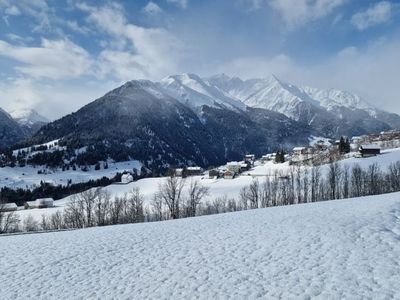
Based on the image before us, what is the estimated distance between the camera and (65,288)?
67.6 feet

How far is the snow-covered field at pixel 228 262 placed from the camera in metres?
17.6

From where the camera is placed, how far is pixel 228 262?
2189 cm

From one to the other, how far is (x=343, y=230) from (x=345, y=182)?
93634 millimetres

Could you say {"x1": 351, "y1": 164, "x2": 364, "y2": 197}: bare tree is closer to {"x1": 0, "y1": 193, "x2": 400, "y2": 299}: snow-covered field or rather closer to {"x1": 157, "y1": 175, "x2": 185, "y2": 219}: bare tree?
{"x1": 157, "y1": 175, "x2": 185, "y2": 219}: bare tree

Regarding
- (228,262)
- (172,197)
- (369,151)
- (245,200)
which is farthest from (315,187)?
(228,262)

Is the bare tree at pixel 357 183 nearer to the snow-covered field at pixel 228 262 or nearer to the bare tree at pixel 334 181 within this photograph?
the bare tree at pixel 334 181

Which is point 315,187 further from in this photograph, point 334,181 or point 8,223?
point 8,223

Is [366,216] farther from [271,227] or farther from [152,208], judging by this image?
[152,208]

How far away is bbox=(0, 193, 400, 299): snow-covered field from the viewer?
694 inches

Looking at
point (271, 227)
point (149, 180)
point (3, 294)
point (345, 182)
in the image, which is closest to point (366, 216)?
point (271, 227)

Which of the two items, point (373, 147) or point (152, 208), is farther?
point (373, 147)

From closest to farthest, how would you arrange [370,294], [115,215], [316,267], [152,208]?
[370,294], [316,267], [115,215], [152,208]

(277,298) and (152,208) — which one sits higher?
(277,298)

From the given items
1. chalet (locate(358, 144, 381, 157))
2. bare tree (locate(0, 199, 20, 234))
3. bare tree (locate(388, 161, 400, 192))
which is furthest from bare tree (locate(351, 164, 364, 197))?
bare tree (locate(0, 199, 20, 234))
